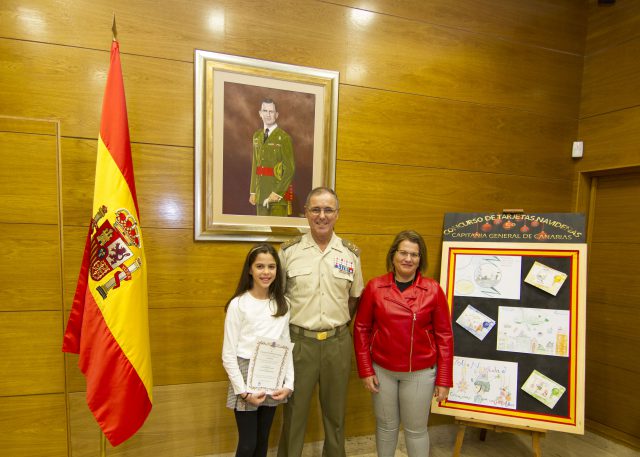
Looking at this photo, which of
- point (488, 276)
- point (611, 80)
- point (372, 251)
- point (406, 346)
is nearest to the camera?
point (406, 346)

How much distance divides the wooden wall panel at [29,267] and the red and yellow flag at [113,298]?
0.36 metres

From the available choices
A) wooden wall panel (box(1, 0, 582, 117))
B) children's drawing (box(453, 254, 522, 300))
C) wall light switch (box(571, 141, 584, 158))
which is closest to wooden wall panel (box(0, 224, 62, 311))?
wooden wall panel (box(1, 0, 582, 117))

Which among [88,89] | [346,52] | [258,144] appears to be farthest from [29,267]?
[346,52]

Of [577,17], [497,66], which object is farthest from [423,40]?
[577,17]

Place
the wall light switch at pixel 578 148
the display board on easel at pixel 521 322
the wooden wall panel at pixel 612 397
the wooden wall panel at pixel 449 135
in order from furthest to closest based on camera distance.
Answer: the wall light switch at pixel 578 148 → the wooden wall panel at pixel 612 397 → the wooden wall panel at pixel 449 135 → the display board on easel at pixel 521 322

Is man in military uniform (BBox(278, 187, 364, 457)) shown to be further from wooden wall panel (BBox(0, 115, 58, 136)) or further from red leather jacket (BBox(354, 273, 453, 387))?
wooden wall panel (BBox(0, 115, 58, 136))

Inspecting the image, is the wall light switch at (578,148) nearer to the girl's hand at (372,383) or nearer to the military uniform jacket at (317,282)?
the military uniform jacket at (317,282)

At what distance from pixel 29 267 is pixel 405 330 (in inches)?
73.4

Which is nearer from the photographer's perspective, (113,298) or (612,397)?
(113,298)

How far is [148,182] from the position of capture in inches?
79.7

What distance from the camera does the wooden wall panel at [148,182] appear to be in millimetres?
1912

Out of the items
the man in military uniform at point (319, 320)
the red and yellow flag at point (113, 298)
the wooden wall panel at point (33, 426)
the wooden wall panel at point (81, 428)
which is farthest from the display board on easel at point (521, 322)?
the wooden wall panel at point (33, 426)

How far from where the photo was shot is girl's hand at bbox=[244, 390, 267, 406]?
5.26ft

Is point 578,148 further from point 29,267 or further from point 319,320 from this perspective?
point 29,267
